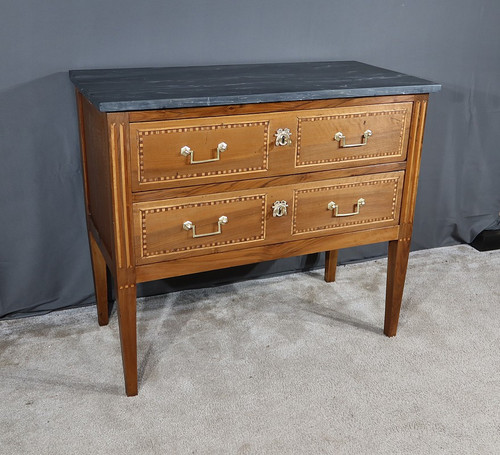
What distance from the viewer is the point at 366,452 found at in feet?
5.76

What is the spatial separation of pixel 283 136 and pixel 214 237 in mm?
355

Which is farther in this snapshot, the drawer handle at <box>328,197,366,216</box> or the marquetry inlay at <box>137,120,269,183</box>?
the drawer handle at <box>328,197,366,216</box>

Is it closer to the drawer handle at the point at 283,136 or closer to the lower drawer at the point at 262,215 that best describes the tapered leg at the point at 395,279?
the lower drawer at the point at 262,215

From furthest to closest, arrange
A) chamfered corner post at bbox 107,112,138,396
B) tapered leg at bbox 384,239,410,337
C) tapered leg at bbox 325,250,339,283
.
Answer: tapered leg at bbox 325,250,339,283
tapered leg at bbox 384,239,410,337
chamfered corner post at bbox 107,112,138,396

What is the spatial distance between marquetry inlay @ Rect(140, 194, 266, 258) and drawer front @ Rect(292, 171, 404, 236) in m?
0.11

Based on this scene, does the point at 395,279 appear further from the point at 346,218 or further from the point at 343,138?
the point at 343,138

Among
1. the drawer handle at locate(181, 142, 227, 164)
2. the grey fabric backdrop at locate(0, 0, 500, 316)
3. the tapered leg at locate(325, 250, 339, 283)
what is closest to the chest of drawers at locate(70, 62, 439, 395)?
the drawer handle at locate(181, 142, 227, 164)

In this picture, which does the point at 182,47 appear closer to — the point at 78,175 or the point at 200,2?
the point at 200,2

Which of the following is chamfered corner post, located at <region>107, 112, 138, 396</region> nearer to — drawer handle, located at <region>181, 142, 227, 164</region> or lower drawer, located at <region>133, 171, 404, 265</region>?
lower drawer, located at <region>133, 171, 404, 265</region>

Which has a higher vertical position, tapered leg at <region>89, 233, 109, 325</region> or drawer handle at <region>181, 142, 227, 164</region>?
drawer handle at <region>181, 142, 227, 164</region>

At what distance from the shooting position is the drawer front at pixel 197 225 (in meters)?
1.78

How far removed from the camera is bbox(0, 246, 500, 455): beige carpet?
1799 millimetres

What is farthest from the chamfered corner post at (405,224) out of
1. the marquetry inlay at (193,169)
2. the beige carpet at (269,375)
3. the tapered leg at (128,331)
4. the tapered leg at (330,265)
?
the tapered leg at (128,331)

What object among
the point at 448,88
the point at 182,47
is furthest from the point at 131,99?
the point at 448,88
